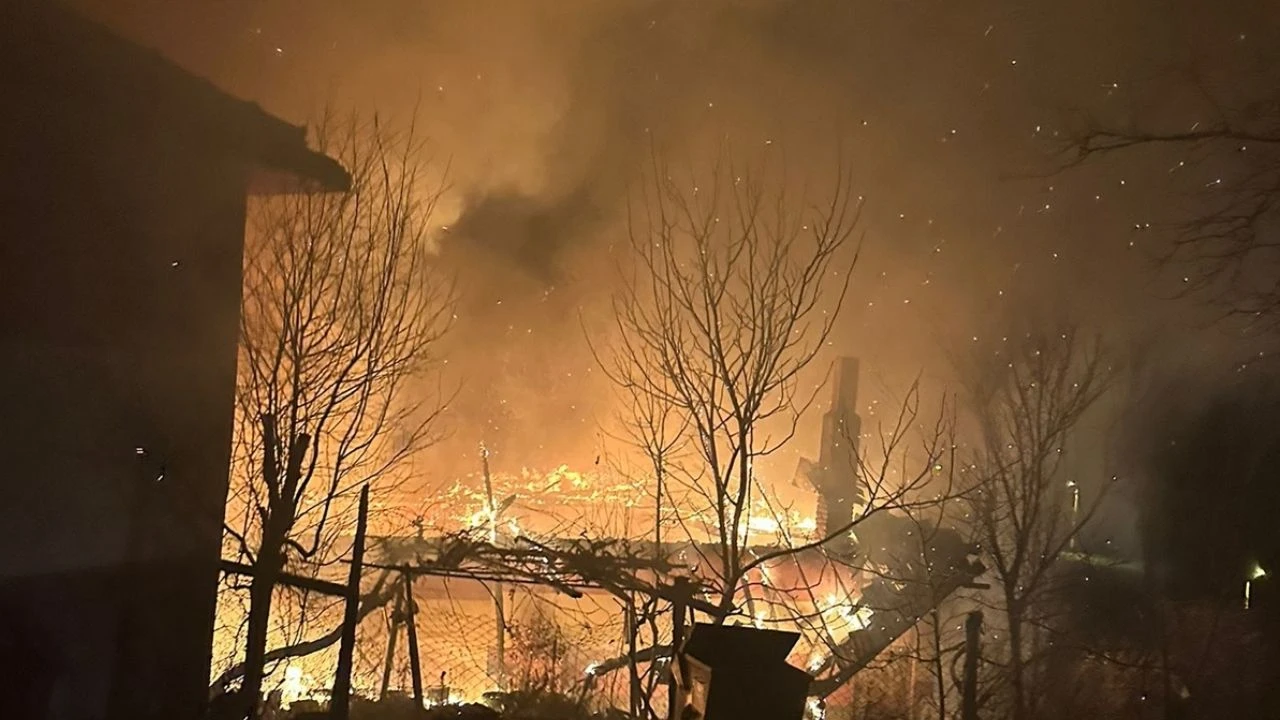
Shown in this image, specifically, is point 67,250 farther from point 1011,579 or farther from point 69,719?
point 1011,579

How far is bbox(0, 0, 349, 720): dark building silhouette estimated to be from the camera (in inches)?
182

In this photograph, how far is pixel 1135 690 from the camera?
838 cm

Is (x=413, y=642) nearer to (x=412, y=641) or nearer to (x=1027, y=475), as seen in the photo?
(x=412, y=641)

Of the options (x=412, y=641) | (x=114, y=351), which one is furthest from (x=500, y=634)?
(x=114, y=351)

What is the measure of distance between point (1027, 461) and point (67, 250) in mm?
7794

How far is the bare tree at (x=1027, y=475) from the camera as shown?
27.0 ft

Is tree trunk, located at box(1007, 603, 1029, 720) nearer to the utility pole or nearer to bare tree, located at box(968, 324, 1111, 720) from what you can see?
bare tree, located at box(968, 324, 1111, 720)

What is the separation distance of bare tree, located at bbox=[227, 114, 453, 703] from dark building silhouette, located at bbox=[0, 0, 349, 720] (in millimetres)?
300

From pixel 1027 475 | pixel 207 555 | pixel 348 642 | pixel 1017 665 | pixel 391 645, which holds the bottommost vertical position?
pixel 1017 665

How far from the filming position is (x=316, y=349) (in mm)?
6098

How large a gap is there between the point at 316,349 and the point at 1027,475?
20.7ft

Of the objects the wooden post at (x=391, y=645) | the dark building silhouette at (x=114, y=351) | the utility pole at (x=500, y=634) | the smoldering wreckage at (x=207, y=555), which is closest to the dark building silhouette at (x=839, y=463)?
the smoldering wreckage at (x=207, y=555)

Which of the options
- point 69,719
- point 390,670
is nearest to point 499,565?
point 390,670

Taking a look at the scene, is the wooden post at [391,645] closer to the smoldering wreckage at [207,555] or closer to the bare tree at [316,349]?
the smoldering wreckage at [207,555]
